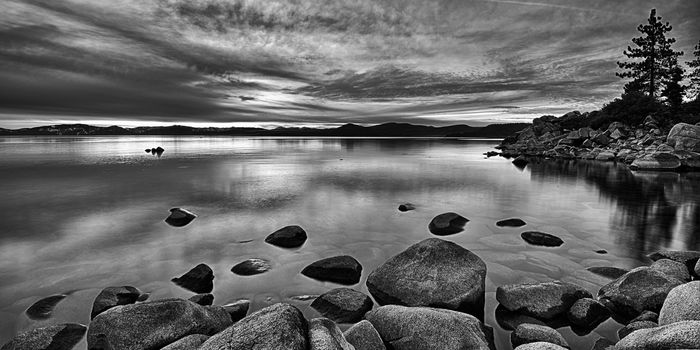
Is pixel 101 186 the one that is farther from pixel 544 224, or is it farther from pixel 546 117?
pixel 546 117

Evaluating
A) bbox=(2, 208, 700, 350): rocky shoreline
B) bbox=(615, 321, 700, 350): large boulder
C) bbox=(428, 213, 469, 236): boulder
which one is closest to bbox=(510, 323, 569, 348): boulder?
bbox=(2, 208, 700, 350): rocky shoreline

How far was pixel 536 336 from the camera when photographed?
6.04 metres

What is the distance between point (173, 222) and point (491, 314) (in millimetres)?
13524

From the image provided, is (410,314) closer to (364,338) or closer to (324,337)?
(364,338)

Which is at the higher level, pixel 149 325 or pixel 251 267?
pixel 149 325

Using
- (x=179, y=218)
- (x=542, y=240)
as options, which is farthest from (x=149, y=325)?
(x=542, y=240)

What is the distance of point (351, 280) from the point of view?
938 cm

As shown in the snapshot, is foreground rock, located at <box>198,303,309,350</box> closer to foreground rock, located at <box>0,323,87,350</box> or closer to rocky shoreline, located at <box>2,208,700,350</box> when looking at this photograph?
rocky shoreline, located at <box>2,208,700,350</box>

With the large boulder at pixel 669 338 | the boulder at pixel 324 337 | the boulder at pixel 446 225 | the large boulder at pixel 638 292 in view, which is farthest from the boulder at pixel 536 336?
the boulder at pixel 446 225

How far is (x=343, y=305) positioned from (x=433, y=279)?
2120mm

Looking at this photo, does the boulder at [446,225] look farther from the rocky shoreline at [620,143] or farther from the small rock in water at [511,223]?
the rocky shoreline at [620,143]

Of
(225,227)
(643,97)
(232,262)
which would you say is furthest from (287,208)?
(643,97)

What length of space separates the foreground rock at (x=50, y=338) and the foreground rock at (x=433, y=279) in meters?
6.04

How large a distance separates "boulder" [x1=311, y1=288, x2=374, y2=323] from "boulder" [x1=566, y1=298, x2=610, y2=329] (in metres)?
4.12
